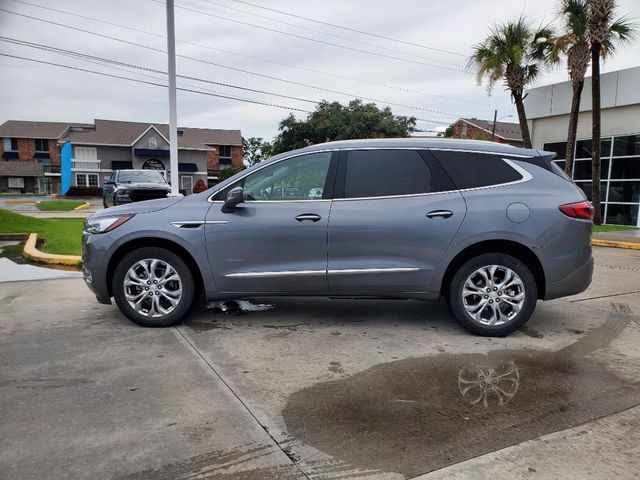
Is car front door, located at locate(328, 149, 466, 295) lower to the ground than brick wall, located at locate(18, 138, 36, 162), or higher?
lower

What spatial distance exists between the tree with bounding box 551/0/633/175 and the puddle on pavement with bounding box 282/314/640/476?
16.7 m

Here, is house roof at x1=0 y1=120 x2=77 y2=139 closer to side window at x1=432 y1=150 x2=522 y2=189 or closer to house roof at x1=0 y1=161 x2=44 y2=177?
house roof at x1=0 y1=161 x2=44 y2=177

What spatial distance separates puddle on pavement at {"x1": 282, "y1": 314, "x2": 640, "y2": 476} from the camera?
2891 millimetres

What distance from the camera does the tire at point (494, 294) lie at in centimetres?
479

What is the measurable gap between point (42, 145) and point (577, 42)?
189 ft

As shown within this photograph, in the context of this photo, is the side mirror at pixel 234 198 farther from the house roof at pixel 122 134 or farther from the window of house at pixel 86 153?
the window of house at pixel 86 153

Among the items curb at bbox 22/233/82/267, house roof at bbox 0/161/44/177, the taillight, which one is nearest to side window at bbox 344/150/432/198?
the taillight

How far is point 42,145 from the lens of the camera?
59.3 meters

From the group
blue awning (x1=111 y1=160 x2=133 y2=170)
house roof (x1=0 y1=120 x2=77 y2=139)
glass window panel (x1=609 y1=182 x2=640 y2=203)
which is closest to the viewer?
glass window panel (x1=609 y1=182 x2=640 y2=203)

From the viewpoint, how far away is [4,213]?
48.0 feet

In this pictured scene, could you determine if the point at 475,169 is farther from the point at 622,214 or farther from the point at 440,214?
the point at 622,214

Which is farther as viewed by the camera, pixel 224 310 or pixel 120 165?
pixel 120 165

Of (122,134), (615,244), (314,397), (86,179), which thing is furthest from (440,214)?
(122,134)

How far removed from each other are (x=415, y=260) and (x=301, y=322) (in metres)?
1.34
